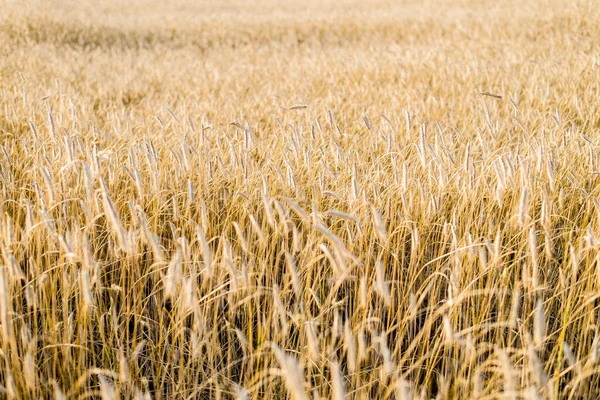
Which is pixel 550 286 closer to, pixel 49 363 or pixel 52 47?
pixel 49 363

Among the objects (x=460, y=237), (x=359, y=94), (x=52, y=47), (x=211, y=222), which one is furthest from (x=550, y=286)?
(x=52, y=47)

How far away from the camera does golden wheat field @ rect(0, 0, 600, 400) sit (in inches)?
38.7

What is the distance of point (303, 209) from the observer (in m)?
1.31

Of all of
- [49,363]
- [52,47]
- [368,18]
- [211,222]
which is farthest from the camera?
[368,18]

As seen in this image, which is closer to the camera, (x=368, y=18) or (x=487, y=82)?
(x=487, y=82)

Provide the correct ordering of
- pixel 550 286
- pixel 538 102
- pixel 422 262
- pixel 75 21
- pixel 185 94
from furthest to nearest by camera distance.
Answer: pixel 75 21
pixel 185 94
pixel 538 102
pixel 422 262
pixel 550 286

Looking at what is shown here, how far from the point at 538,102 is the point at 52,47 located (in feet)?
16.0

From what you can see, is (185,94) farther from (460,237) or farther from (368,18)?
(368,18)

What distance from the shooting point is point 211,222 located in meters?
1.54

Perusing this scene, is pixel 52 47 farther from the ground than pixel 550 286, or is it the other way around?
pixel 52 47

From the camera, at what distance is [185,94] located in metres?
3.91

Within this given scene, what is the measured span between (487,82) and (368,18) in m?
6.23

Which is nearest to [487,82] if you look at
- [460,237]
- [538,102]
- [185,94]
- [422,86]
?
[422,86]

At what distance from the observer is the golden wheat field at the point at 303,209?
3.22 ft
